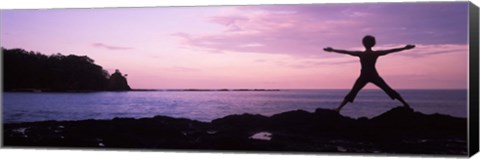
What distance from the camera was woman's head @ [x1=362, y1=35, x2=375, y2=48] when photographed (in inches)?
343

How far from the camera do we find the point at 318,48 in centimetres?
891

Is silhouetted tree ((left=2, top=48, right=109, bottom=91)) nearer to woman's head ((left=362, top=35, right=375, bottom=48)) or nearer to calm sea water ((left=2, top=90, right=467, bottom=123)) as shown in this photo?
calm sea water ((left=2, top=90, right=467, bottom=123))

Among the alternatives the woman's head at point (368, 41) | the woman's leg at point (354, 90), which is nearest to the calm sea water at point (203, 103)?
the woman's leg at point (354, 90)

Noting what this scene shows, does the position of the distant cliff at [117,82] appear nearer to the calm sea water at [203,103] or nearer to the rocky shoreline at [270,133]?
the calm sea water at [203,103]

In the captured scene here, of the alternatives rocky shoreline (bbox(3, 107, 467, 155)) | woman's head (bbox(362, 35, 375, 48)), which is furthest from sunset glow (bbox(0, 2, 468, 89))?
rocky shoreline (bbox(3, 107, 467, 155))

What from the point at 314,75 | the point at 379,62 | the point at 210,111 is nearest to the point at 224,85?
the point at 210,111

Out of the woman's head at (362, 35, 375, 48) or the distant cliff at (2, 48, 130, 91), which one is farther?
the distant cliff at (2, 48, 130, 91)

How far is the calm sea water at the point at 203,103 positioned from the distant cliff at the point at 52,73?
0.10 metres

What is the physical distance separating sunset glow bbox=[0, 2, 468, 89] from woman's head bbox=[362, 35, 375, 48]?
5cm

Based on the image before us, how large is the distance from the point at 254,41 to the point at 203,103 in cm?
82

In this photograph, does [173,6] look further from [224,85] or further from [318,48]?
[318,48]

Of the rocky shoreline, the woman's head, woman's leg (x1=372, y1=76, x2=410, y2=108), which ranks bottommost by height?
the rocky shoreline

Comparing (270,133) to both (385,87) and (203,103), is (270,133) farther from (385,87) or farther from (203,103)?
(385,87)

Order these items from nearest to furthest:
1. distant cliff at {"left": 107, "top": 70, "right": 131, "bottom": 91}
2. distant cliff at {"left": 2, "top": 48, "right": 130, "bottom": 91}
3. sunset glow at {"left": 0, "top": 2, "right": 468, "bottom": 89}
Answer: sunset glow at {"left": 0, "top": 2, "right": 468, "bottom": 89}, distant cliff at {"left": 107, "top": 70, "right": 131, "bottom": 91}, distant cliff at {"left": 2, "top": 48, "right": 130, "bottom": 91}
